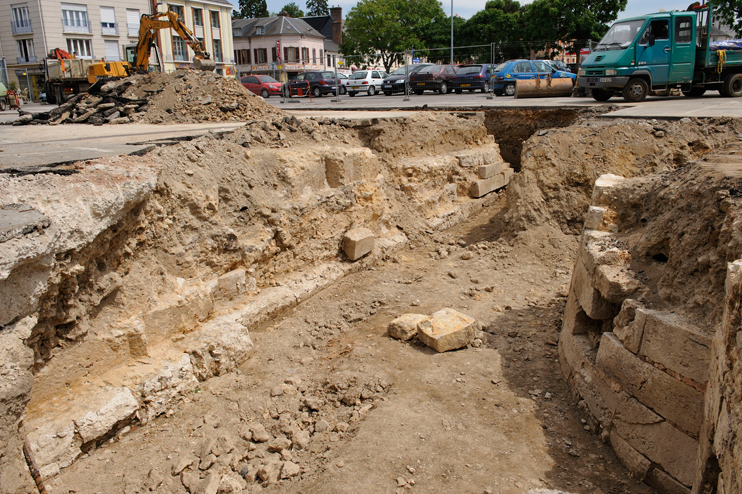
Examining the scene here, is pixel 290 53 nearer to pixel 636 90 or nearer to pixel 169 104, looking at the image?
pixel 169 104

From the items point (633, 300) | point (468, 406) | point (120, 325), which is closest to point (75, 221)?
point (120, 325)

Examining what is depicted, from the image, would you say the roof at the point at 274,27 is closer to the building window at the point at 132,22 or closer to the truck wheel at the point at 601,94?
the building window at the point at 132,22

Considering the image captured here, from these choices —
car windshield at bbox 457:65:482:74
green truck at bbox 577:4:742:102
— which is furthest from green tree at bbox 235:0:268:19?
green truck at bbox 577:4:742:102

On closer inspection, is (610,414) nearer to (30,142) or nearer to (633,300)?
(633,300)

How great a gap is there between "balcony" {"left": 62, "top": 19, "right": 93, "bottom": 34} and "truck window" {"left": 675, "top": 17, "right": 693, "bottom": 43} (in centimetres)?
4033

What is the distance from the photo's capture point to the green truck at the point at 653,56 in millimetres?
11570

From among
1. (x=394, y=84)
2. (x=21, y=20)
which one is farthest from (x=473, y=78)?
(x=21, y=20)

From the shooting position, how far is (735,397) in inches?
86.2

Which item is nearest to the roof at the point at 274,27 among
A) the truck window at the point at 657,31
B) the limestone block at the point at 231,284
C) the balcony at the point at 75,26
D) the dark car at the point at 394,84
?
the balcony at the point at 75,26

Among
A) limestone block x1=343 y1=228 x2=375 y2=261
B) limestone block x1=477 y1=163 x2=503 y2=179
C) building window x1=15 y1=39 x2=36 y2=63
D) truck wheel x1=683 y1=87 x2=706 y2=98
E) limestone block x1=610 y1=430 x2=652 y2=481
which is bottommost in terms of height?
limestone block x1=610 y1=430 x2=652 y2=481

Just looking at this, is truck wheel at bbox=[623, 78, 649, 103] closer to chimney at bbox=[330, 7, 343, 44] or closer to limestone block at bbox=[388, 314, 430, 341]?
limestone block at bbox=[388, 314, 430, 341]

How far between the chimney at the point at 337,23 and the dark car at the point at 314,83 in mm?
42738

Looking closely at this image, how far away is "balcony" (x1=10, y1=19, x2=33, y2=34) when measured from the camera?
37.4 metres

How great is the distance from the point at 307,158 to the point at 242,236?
1.57m
